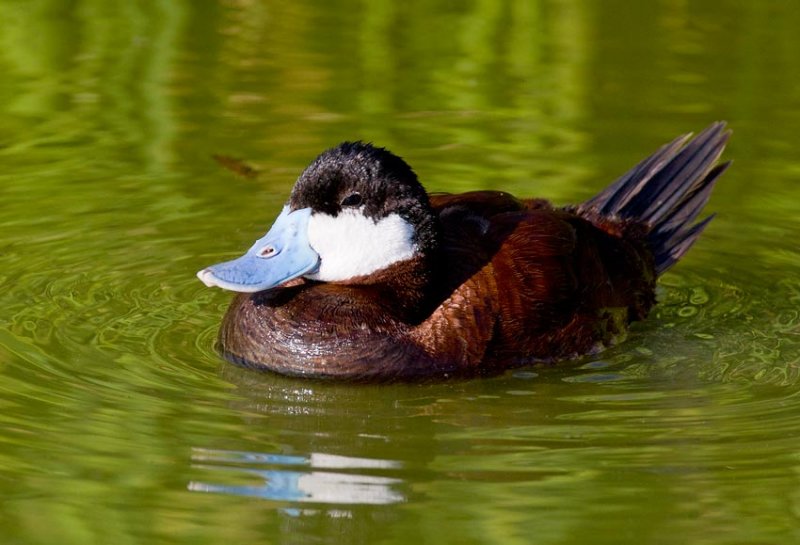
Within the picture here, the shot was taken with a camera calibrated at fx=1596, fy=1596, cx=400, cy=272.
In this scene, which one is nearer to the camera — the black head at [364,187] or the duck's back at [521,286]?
the black head at [364,187]

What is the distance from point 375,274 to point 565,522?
1533 mm

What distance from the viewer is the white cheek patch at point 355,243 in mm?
5523

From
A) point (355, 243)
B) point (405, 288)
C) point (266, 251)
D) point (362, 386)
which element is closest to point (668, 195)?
point (405, 288)

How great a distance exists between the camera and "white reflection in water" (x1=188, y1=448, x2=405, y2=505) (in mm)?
4523

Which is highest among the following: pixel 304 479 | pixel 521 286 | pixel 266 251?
pixel 266 251

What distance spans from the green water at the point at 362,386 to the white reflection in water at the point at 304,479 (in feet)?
0.05

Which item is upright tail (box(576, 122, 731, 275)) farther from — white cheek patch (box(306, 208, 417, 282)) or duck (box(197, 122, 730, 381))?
white cheek patch (box(306, 208, 417, 282))

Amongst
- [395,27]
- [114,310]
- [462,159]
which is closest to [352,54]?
[395,27]

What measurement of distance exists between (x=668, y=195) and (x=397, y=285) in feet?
5.42

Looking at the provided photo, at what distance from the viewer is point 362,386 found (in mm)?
5539

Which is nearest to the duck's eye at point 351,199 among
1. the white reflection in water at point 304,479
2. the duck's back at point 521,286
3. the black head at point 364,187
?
the black head at point 364,187

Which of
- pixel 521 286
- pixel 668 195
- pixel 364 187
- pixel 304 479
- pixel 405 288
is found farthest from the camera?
pixel 668 195

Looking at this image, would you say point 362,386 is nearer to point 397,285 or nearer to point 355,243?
point 397,285

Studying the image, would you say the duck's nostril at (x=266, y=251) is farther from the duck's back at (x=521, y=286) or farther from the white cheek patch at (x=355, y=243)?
the duck's back at (x=521, y=286)
